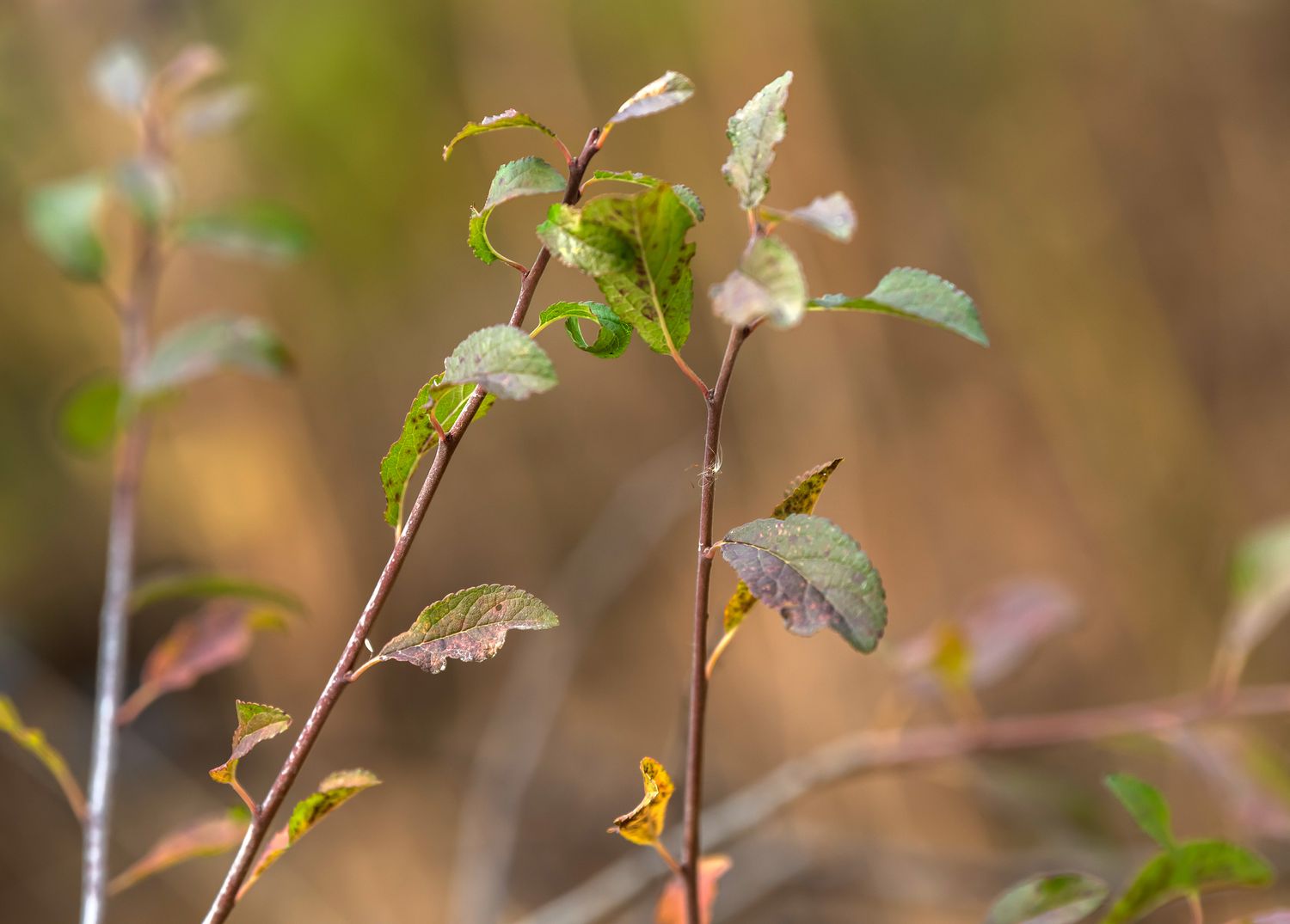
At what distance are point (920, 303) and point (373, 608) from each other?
18 cm

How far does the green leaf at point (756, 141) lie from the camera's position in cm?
26

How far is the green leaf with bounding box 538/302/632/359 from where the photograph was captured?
30 centimetres

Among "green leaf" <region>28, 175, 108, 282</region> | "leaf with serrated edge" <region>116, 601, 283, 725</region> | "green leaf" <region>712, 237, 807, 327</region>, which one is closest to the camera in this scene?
"green leaf" <region>712, 237, 807, 327</region>

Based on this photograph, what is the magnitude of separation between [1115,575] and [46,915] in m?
1.46

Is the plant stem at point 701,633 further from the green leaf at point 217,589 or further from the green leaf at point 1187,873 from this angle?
the green leaf at point 217,589

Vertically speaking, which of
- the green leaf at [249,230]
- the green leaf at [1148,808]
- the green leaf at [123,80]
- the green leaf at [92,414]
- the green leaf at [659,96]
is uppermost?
the green leaf at [123,80]

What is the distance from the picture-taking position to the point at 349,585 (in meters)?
1.57

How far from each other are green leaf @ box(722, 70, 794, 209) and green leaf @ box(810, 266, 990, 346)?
36 mm

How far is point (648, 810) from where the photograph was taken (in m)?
0.30

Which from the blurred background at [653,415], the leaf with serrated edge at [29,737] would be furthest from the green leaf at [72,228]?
the blurred background at [653,415]

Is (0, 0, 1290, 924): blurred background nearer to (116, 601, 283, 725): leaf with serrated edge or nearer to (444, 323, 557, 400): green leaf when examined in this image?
(116, 601, 283, 725): leaf with serrated edge

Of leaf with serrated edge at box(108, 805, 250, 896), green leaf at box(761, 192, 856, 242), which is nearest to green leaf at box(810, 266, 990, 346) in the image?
green leaf at box(761, 192, 856, 242)

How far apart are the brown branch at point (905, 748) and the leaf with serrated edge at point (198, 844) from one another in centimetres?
29

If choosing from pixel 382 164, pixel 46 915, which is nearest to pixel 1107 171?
pixel 382 164
